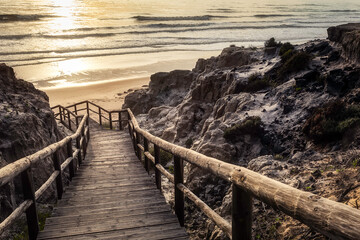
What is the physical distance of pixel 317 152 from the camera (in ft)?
19.9

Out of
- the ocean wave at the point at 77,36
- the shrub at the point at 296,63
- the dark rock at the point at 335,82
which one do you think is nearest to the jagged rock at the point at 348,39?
the dark rock at the point at 335,82

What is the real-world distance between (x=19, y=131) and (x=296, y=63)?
8432 millimetres

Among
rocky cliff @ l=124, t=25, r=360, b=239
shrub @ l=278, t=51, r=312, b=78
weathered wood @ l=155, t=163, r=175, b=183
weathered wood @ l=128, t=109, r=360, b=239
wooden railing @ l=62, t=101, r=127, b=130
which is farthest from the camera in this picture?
wooden railing @ l=62, t=101, r=127, b=130

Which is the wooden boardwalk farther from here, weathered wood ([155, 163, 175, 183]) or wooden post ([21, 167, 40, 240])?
weathered wood ([155, 163, 175, 183])

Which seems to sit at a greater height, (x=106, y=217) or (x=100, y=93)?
(x=106, y=217)

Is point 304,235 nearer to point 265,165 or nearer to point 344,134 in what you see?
point 265,165

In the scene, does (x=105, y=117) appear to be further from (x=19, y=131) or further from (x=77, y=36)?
(x=77, y=36)

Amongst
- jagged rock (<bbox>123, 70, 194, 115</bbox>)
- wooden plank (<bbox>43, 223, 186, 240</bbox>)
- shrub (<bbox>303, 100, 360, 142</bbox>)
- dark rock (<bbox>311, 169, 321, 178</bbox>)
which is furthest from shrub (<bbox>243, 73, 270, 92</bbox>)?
jagged rock (<bbox>123, 70, 194, 115</bbox>)

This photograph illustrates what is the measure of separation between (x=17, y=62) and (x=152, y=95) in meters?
21.7

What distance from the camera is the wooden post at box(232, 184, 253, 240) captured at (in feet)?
8.58

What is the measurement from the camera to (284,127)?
7633mm

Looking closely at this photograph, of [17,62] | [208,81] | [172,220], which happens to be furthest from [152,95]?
[17,62]

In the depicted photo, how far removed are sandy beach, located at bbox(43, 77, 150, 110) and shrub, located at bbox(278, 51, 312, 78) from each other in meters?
Answer: 15.2

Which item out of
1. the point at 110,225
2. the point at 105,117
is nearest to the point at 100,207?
the point at 110,225
